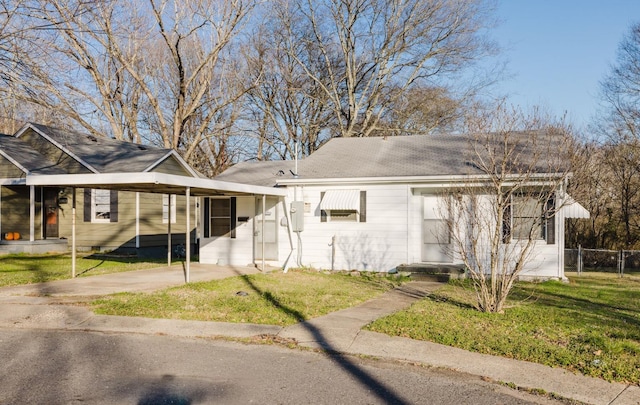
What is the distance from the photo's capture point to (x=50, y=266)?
14844mm

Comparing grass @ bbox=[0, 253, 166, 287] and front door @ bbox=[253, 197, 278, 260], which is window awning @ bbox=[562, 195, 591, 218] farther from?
grass @ bbox=[0, 253, 166, 287]

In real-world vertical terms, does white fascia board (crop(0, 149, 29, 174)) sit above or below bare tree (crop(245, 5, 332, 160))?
below

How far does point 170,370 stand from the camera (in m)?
5.72

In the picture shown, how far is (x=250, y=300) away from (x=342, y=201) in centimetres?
553

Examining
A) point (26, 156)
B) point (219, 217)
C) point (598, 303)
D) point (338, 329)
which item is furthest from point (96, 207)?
point (598, 303)

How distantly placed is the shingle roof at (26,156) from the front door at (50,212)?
4.71ft

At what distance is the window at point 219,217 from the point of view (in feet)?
51.9

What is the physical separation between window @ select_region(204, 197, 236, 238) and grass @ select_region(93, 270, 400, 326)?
10.8 ft

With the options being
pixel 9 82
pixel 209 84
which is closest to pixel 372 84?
pixel 209 84

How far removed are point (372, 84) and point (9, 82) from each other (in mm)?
20807

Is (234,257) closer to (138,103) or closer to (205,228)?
(205,228)

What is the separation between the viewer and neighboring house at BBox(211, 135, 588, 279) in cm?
1434

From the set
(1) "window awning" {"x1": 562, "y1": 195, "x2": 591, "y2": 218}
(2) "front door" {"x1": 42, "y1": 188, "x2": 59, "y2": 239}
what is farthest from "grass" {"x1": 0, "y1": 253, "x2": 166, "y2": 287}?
(1) "window awning" {"x1": 562, "y1": 195, "x2": 591, "y2": 218}

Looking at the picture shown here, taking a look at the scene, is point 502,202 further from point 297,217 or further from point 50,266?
point 50,266
